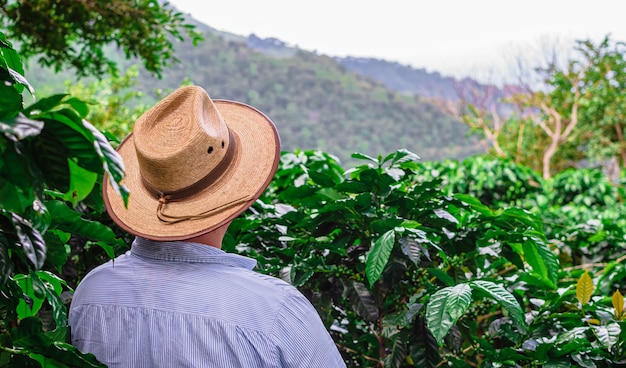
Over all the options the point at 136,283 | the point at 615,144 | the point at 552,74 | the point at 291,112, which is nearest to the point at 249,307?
the point at 136,283

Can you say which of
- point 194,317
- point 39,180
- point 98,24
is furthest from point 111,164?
point 98,24

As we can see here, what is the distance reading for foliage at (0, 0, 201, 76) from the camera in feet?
13.9

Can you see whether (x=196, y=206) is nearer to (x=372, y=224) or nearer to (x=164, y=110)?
(x=164, y=110)

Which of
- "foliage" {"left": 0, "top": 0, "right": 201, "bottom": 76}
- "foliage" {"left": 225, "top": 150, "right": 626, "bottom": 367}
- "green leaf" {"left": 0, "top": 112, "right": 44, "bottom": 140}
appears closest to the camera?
"green leaf" {"left": 0, "top": 112, "right": 44, "bottom": 140}

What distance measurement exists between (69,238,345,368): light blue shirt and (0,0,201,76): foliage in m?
3.25

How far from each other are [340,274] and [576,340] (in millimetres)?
546

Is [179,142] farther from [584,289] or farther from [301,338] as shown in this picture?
[584,289]

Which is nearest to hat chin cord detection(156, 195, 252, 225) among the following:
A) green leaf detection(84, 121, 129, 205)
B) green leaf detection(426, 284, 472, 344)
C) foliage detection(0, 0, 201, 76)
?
green leaf detection(426, 284, 472, 344)

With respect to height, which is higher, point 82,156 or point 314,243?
point 82,156

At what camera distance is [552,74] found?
14477 mm

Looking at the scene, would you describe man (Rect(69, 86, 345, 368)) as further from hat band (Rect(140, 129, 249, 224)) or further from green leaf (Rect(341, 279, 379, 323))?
green leaf (Rect(341, 279, 379, 323))

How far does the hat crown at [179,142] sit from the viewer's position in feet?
4.01

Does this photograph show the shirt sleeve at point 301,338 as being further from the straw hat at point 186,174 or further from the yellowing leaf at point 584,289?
the yellowing leaf at point 584,289

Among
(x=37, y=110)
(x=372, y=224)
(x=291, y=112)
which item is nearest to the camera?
(x=37, y=110)
